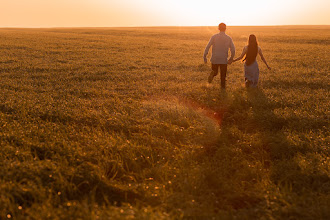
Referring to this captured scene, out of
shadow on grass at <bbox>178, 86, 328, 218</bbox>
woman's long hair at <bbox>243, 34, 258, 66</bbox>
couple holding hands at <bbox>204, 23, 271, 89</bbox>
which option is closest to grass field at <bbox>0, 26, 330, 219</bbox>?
shadow on grass at <bbox>178, 86, 328, 218</bbox>

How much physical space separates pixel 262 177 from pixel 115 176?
2.64 meters

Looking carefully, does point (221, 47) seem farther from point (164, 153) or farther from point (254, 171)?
point (254, 171)

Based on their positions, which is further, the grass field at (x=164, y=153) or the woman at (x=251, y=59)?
the woman at (x=251, y=59)

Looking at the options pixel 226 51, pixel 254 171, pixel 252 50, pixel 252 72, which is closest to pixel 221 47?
pixel 226 51

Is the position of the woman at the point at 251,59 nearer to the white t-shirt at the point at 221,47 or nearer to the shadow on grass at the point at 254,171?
the white t-shirt at the point at 221,47

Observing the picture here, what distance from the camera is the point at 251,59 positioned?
33.0 ft

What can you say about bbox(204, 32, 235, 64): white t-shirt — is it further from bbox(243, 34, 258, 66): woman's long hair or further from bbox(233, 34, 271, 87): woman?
bbox(243, 34, 258, 66): woman's long hair

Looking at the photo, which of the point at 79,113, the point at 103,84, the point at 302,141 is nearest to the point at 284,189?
the point at 302,141

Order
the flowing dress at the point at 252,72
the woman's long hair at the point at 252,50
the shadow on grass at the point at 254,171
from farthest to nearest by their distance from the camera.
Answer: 1. the flowing dress at the point at 252,72
2. the woman's long hair at the point at 252,50
3. the shadow on grass at the point at 254,171

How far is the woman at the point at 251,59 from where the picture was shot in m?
9.82

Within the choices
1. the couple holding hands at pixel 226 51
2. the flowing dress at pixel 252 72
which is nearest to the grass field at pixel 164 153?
the flowing dress at pixel 252 72

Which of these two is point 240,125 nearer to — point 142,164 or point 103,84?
point 142,164

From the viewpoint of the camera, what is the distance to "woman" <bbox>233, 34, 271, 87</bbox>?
9.82 m

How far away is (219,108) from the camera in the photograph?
849cm
